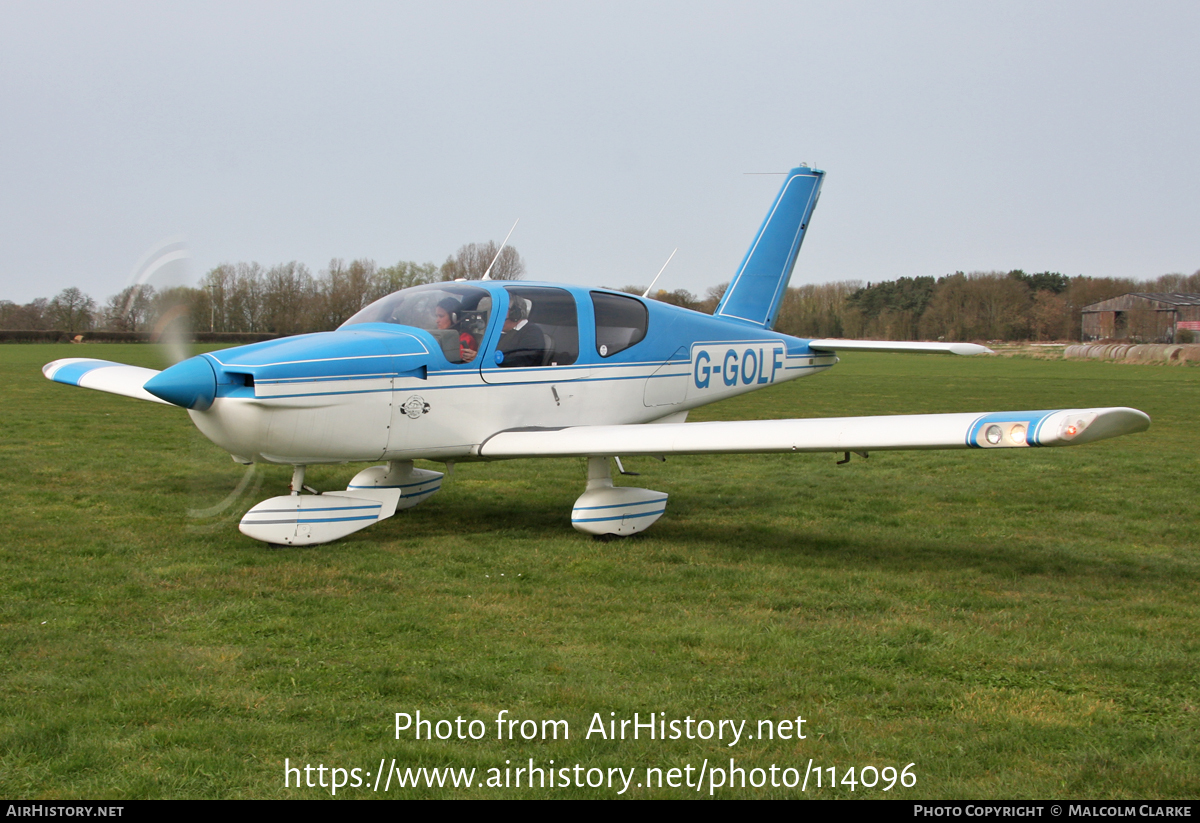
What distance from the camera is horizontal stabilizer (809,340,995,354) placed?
9789 mm

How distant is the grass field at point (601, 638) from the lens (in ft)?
12.1

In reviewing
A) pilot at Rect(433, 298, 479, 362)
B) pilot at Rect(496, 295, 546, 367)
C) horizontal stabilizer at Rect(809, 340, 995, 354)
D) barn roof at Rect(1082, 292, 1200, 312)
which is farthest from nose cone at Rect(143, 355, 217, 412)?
barn roof at Rect(1082, 292, 1200, 312)

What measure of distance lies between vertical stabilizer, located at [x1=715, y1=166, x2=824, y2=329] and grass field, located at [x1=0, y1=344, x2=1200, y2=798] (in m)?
2.18

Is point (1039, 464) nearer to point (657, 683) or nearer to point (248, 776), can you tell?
point (657, 683)

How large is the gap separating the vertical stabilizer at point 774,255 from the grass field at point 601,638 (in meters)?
2.18

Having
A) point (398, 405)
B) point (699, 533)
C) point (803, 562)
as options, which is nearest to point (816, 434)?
point (803, 562)

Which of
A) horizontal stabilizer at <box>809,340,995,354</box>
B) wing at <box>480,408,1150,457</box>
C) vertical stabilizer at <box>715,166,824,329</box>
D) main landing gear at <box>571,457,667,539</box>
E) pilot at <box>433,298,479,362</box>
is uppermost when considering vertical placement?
vertical stabilizer at <box>715,166,824,329</box>

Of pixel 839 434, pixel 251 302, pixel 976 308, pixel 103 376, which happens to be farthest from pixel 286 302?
pixel 976 308

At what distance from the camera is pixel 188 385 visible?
260 inches

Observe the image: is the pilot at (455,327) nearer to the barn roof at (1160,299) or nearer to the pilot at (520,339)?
the pilot at (520,339)

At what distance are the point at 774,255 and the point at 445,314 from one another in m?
4.85

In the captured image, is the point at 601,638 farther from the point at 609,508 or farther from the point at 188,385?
the point at 188,385

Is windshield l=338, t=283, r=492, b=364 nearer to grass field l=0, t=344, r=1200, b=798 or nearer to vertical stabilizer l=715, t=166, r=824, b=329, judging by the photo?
grass field l=0, t=344, r=1200, b=798

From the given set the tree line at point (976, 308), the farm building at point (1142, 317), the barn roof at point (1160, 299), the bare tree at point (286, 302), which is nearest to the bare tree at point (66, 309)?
the bare tree at point (286, 302)
